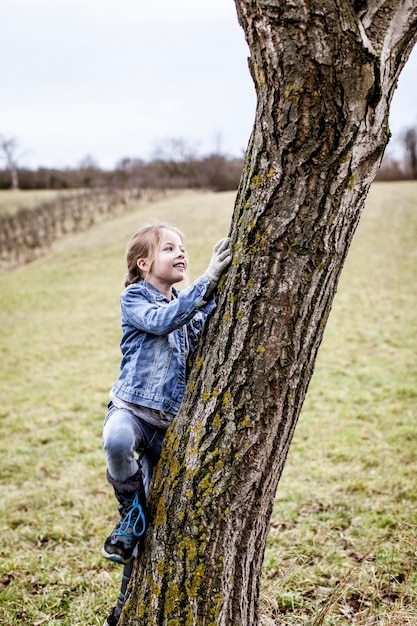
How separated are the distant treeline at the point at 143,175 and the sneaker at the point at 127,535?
39.7 m

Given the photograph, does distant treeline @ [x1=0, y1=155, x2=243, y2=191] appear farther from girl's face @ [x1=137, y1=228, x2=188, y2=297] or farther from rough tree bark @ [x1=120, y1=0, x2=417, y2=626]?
rough tree bark @ [x1=120, y1=0, x2=417, y2=626]

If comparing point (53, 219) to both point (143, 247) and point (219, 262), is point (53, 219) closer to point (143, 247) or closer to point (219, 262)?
point (143, 247)

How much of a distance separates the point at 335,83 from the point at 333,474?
4315 mm

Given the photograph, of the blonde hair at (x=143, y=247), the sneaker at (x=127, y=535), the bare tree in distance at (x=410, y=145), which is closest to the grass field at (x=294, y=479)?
the sneaker at (x=127, y=535)

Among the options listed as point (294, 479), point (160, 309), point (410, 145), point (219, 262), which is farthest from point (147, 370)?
point (410, 145)

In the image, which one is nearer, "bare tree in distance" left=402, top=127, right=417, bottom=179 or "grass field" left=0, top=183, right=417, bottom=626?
"grass field" left=0, top=183, right=417, bottom=626

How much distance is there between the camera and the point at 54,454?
6102mm

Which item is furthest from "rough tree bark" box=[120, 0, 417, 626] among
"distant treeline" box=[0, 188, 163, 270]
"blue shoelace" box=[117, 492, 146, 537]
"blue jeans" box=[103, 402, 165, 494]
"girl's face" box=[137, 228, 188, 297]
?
"distant treeline" box=[0, 188, 163, 270]

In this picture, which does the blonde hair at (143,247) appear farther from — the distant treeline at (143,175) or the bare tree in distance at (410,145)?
the bare tree in distance at (410,145)

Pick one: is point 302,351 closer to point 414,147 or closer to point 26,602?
point 26,602

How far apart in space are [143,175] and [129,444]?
148 ft

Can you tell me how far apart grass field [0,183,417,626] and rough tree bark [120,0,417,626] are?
1002 mm

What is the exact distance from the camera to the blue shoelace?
91.0 inches

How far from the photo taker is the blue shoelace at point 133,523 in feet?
7.58
